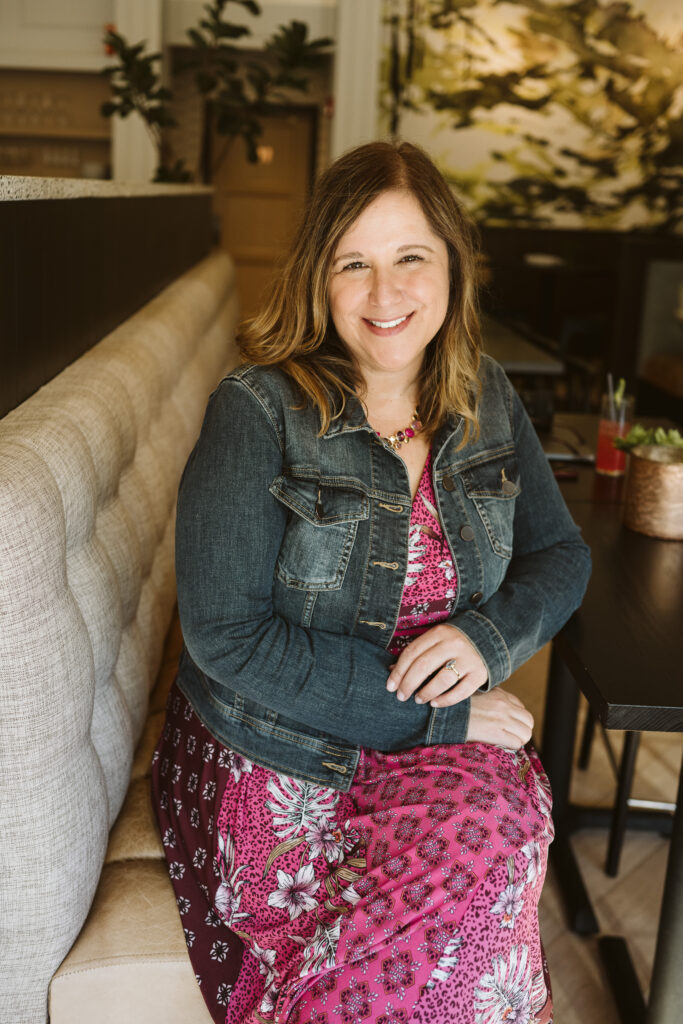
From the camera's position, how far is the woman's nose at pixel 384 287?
53.3 inches

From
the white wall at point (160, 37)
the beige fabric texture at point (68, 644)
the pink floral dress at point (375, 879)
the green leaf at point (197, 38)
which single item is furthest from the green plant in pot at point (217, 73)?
the pink floral dress at point (375, 879)

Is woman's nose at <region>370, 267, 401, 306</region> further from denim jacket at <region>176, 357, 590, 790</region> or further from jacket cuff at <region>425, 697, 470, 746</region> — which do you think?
jacket cuff at <region>425, 697, 470, 746</region>

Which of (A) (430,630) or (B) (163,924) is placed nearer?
(B) (163,924)

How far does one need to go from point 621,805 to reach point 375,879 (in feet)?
3.53

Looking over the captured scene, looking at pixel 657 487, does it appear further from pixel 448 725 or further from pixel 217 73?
pixel 217 73

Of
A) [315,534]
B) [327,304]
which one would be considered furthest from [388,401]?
[315,534]

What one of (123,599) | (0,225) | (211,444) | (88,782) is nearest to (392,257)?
(211,444)

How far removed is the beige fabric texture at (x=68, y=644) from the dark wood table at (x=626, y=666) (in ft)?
2.18

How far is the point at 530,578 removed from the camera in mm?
1470

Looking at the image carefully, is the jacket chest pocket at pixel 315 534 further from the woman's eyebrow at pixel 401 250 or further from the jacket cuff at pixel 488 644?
the woman's eyebrow at pixel 401 250

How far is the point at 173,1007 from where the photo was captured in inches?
47.3

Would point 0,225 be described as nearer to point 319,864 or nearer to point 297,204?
point 297,204

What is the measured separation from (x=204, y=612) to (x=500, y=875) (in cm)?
48

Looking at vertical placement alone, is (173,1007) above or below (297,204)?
below
